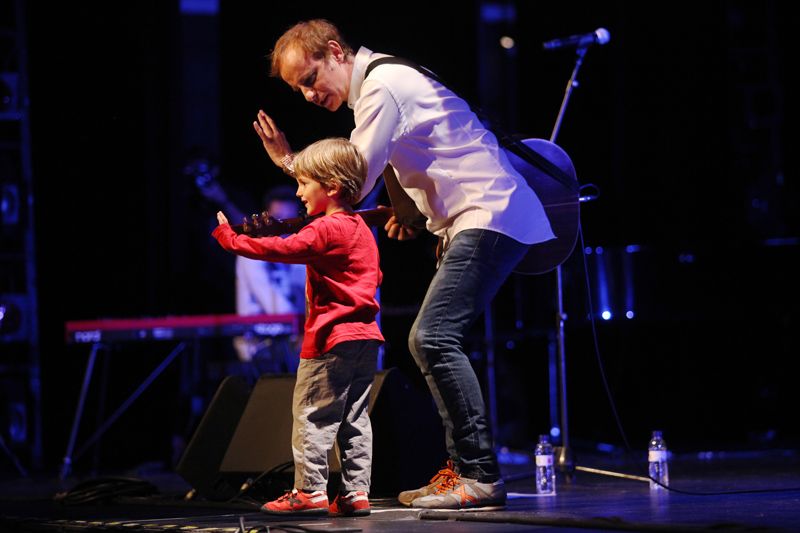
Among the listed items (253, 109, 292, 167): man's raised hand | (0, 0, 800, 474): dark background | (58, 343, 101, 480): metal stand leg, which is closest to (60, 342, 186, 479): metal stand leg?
(58, 343, 101, 480): metal stand leg

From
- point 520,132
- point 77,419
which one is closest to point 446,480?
point 77,419

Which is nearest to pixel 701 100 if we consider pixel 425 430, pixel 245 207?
pixel 245 207

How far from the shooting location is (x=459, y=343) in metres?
3.48

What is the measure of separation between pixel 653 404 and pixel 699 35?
275 cm

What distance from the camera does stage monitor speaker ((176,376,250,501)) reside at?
168 inches

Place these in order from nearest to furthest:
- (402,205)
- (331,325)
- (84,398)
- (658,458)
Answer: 1. (331,325)
2. (402,205)
3. (658,458)
4. (84,398)

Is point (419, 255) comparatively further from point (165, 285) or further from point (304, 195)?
point (304, 195)

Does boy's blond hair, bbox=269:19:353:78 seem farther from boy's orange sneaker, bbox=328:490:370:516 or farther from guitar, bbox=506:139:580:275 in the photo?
boy's orange sneaker, bbox=328:490:370:516

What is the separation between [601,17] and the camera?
25.9 ft

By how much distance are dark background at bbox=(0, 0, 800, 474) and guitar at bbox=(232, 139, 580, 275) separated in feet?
9.82

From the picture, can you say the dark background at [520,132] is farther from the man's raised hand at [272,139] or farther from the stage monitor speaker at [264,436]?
the man's raised hand at [272,139]

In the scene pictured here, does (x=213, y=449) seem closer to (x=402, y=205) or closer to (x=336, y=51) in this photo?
(x=402, y=205)

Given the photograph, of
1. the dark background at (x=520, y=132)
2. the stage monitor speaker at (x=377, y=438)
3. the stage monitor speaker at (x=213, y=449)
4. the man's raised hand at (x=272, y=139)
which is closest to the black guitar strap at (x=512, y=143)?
the man's raised hand at (x=272, y=139)

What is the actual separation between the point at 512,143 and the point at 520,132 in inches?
163
